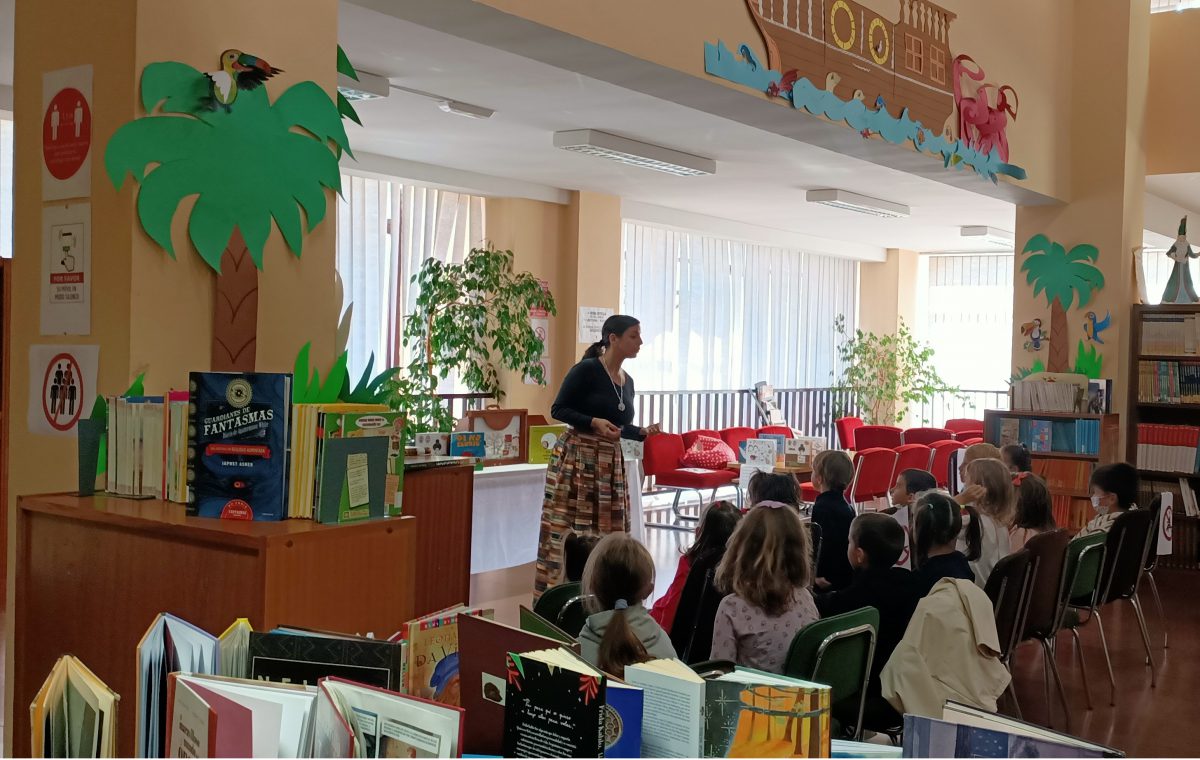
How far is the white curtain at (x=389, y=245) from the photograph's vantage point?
9.36m

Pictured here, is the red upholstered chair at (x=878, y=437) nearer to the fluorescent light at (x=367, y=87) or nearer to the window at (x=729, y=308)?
the window at (x=729, y=308)

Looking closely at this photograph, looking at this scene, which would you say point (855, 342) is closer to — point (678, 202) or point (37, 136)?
point (678, 202)

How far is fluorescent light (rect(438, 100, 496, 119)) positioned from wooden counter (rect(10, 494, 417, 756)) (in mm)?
4623

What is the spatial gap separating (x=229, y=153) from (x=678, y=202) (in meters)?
8.75

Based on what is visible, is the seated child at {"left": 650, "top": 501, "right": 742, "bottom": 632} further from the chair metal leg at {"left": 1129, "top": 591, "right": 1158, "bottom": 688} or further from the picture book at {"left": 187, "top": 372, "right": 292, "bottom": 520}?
the chair metal leg at {"left": 1129, "top": 591, "right": 1158, "bottom": 688}

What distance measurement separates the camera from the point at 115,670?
2.41 m

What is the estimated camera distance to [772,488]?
4730 mm

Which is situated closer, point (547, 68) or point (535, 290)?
point (547, 68)

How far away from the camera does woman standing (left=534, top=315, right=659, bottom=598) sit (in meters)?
5.40

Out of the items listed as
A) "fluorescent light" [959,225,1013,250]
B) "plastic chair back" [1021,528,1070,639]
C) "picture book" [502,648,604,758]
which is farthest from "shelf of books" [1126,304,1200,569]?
"picture book" [502,648,604,758]

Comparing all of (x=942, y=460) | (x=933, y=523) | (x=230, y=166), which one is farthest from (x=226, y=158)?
(x=942, y=460)

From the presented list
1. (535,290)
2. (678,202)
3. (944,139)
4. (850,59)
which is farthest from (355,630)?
(678,202)

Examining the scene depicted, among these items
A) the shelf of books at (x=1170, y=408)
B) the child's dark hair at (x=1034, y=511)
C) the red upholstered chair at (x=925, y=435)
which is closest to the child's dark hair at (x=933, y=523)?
the child's dark hair at (x=1034, y=511)

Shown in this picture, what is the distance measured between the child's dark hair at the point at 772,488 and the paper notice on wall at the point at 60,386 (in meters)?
2.81
